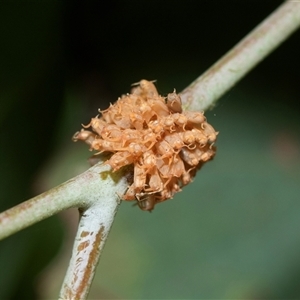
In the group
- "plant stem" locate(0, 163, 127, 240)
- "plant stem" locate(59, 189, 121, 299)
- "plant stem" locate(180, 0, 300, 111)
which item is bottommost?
"plant stem" locate(59, 189, 121, 299)

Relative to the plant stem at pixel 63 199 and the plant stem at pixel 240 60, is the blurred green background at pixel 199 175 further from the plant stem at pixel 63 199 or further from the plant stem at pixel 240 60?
the plant stem at pixel 63 199

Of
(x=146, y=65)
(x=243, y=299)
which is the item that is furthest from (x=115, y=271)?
(x=146, y=65)

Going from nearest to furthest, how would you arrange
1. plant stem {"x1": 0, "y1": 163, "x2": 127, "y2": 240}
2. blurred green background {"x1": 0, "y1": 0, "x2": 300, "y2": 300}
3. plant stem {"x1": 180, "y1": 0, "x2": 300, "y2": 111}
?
1. plant stem {"x1": 0, "y1": 163, "x2": 127, "y2": 240}
2. plant stem {"x1": 180, "y1": 0, "x2": 300, "y2": 111}
3. blurred green background {"x1": 0, "y1": 0, "x2": 300, "y2": 300}

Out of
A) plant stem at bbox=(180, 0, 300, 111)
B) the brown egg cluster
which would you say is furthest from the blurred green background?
the brown egg cluster

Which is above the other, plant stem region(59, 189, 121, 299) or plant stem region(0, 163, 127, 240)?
plant stem region(0, 163, 127, 240)

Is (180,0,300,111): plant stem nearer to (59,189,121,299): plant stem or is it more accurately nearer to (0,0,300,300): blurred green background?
(59,189,121,299): plant stem

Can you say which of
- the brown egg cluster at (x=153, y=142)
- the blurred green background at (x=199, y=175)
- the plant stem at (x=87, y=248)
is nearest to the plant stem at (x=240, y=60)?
the brown egg cluster at (x=153, y=142)
